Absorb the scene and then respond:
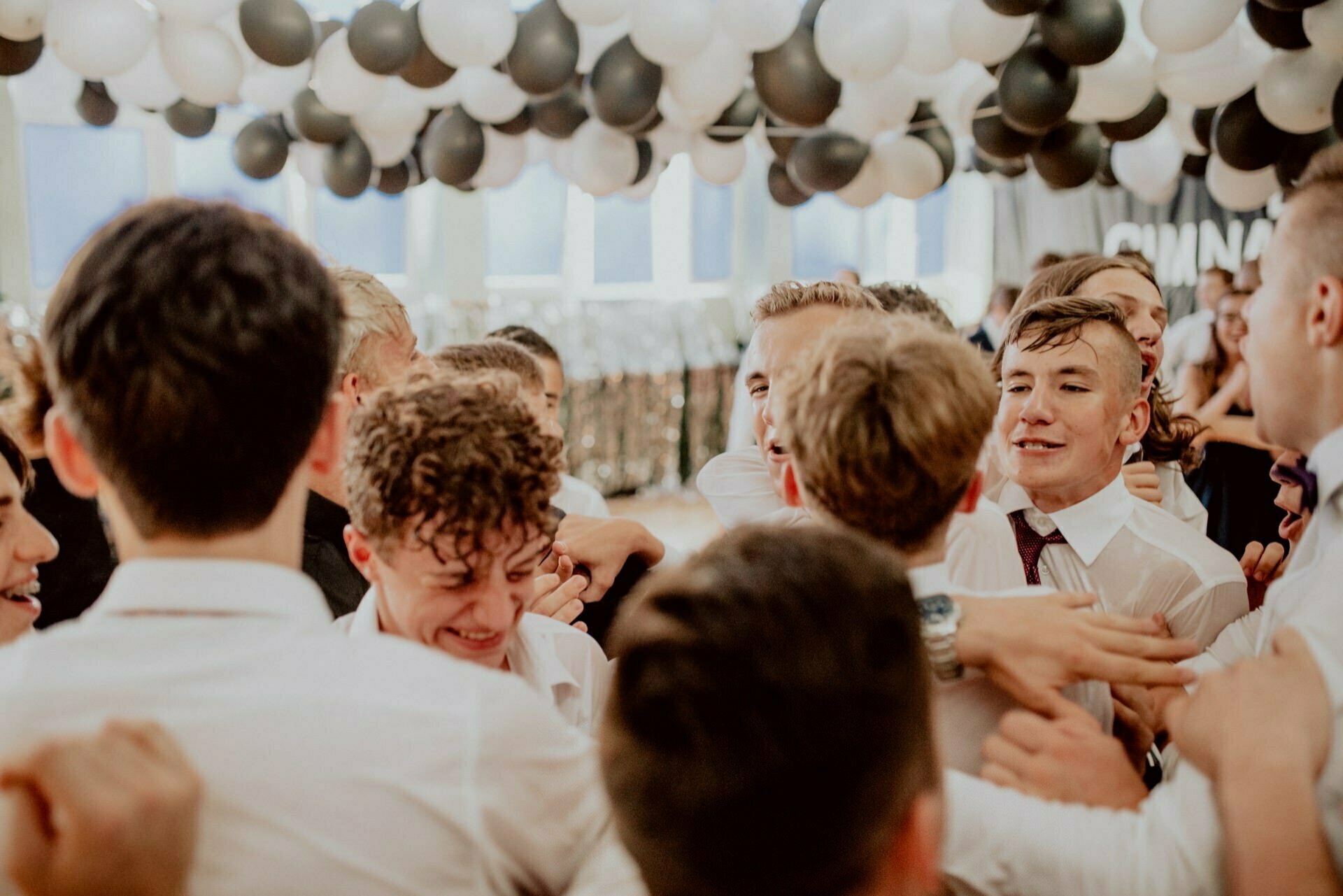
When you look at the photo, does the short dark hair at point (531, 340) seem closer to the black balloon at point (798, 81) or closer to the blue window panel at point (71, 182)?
the black balloon at point (798, 81)

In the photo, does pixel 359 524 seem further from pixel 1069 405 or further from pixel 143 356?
pixel 1069 405

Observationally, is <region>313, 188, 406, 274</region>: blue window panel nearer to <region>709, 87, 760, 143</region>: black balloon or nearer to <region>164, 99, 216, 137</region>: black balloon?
<region>164, 99, 216, 137</region>: black balloon

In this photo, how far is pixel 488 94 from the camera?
4438mm

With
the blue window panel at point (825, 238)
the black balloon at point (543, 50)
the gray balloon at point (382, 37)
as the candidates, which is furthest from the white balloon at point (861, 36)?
the blue window panel at point (825, 238)

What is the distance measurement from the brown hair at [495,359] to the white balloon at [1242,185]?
329 cm

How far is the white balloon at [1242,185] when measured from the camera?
443cm

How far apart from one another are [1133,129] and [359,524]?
3947mm

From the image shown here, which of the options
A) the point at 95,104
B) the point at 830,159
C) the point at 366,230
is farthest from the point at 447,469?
Result: the point at 366,230

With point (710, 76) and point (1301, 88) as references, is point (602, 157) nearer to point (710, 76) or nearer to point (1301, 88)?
point (710, 76)

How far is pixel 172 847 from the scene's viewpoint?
0.72 meters

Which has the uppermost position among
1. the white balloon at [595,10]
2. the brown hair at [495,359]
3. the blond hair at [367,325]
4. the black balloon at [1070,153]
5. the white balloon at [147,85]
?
the white balloon at [595,10]

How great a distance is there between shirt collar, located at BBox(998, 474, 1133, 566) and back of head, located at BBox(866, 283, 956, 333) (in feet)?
2.46

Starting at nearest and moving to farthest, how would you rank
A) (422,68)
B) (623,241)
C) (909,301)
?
(909,301) → (422,68) → (623,241)

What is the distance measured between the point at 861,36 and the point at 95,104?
124 inches
